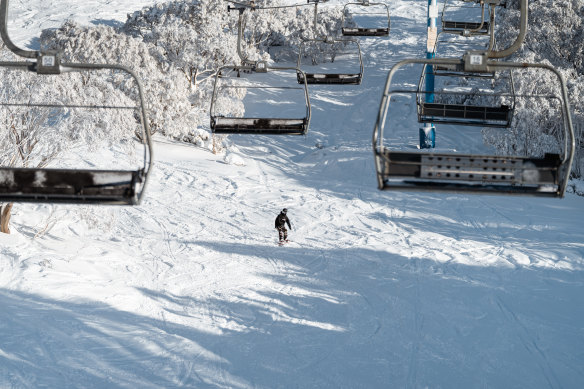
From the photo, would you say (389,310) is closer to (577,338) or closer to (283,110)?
(577,338)

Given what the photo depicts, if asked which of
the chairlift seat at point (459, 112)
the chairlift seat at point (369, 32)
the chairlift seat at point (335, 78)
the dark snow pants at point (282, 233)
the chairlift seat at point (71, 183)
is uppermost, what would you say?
the chairlift seat at point (369, 32)

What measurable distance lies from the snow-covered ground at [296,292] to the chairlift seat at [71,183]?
17.3 feet

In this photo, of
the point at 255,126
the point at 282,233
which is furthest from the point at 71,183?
the point at 282,233

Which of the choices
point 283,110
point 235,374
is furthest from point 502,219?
point 283,110

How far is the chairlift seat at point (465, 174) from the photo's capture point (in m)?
3.80

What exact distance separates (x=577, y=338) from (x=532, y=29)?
1844cm

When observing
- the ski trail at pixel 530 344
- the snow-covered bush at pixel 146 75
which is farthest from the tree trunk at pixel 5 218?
the ski trail at pixel 530 344

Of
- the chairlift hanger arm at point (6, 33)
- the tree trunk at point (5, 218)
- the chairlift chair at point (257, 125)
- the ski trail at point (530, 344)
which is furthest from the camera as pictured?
the tree trunk at point (5, 218)

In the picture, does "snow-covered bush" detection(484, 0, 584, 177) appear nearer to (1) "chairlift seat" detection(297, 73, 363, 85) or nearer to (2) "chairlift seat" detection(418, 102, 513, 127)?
(1) "chairlift seat" detection(297, 73, 363, 85)

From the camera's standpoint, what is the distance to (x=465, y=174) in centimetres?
391

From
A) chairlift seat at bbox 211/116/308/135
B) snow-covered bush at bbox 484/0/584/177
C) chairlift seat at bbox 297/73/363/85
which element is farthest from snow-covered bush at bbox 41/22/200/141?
chairlift seat at bbox 211/116/308/135

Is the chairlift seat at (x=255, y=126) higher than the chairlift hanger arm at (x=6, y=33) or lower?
lower

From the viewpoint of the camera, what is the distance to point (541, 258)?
43.0 feet

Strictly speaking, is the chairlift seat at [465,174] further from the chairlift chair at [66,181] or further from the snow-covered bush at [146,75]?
the snow-covered bush at [146,75]
